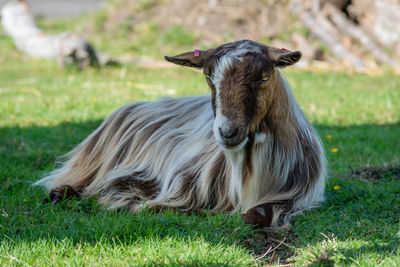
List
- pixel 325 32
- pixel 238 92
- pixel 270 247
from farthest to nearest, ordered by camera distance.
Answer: pixel 325 32
pixel 238 92
pixel 270 247

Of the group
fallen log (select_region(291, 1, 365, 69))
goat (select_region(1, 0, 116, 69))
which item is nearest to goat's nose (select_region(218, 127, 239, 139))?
goat (select_region(1, 0, 116, 69))

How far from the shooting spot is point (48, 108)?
27.2 feet

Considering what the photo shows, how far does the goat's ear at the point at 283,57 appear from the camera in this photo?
3.98 metres

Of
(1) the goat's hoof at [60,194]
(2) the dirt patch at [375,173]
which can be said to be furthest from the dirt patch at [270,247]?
(1) the goat's hoof at [60,194]

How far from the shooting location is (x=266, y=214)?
4191 mm

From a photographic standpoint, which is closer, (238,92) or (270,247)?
(270,247)

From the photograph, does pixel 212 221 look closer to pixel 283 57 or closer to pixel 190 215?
pixel 190 215

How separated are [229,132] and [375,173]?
215cm

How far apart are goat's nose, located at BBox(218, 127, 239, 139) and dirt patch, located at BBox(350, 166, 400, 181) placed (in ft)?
6.30

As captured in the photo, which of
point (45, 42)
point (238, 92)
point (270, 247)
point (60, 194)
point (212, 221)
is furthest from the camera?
point (45, 42)

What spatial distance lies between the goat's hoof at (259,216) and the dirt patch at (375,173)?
4.72 ft

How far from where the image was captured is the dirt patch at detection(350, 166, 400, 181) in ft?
17.1

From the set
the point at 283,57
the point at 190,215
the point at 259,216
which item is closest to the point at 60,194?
the point at 190,215

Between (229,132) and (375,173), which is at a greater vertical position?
(229,132)
